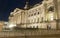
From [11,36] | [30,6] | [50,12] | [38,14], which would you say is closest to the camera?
[11,36]

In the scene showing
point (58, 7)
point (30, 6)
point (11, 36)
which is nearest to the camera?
point (11, 36)

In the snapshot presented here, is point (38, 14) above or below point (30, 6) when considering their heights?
below

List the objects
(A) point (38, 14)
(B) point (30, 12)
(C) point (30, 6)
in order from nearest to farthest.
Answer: (A) point (38, 14) < (B) point (30, 12) < (C) point (30, 6)

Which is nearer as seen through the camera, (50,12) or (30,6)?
(50,12)

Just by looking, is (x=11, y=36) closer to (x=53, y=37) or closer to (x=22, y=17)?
(x=53, y=37)

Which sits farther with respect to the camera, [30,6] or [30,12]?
[30,6]

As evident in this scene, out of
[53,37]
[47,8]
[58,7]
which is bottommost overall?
[53,37]

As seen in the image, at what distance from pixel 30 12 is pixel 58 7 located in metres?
51.7

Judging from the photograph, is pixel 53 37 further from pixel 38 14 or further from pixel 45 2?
pixel 38 14

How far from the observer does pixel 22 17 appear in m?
73.4

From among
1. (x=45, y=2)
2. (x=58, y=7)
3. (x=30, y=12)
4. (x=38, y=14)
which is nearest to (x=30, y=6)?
(x=30, y=12)

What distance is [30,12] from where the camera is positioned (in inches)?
2798

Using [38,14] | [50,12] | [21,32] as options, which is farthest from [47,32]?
[38,14]

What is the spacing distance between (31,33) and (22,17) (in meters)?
58.8
